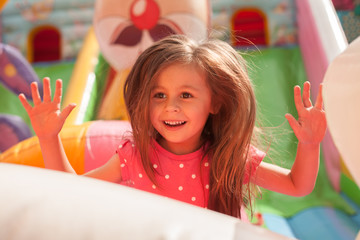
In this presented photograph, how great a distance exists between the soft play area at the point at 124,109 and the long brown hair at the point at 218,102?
0.34ft

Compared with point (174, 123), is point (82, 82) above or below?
below

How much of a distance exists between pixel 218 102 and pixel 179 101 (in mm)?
117

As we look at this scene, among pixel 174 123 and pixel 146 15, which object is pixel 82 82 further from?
pixel 174 123

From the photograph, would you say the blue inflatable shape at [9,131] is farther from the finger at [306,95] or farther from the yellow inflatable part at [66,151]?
the finger at [306,95]

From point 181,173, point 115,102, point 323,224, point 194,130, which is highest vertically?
point 194,130

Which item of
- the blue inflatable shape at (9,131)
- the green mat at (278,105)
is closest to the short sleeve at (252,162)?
the green mat at (278,105)

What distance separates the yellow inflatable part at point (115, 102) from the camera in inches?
69.8

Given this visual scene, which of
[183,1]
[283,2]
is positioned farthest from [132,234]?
[283,2]

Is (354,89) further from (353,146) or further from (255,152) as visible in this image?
(255,152)

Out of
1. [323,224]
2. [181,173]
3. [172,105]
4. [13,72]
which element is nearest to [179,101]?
[172,105]

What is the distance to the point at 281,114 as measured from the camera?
1928mm

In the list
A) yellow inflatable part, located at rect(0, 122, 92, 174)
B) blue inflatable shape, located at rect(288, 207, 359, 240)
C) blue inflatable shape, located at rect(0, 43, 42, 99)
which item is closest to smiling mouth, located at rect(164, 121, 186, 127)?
yellow inflatable part, located at rect(0, 122, 92, 174)

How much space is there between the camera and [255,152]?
0.95 metres

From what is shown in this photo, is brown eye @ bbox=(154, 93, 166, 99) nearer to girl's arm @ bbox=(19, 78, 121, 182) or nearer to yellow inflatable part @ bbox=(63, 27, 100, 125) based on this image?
girl's arm @ bbox=(19, 78, 121, 182)
